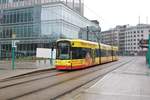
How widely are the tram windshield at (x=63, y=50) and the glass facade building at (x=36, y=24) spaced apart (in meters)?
37.9

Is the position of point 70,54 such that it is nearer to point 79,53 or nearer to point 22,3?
point 79,53

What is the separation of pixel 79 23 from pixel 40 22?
1463cm

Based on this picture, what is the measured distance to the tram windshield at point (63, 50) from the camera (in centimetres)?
2961

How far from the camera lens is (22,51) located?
7225 centimetres

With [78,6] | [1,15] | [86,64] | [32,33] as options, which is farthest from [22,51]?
[86,64]

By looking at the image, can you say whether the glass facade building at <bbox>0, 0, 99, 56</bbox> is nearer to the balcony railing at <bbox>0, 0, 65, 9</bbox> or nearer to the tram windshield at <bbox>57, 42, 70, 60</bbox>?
the balcony railing at <bbox>0, 0, 65, 9</bbox>

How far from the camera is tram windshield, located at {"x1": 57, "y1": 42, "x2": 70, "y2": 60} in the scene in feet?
97.1

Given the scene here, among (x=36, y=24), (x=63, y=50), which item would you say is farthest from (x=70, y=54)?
(x=36, y=24)

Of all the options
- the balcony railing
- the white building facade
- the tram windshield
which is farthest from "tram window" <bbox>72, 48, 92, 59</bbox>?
the white building facade

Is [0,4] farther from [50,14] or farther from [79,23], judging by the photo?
[79,23]

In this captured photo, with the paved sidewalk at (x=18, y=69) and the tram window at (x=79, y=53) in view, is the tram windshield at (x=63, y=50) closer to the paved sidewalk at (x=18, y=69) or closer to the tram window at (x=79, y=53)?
the tram window at (x=79, y=53)

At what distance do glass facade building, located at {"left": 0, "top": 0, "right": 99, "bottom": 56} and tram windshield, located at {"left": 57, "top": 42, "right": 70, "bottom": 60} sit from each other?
37854 mm

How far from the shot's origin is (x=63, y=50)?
2984 cm

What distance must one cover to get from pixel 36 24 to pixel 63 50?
138 ft
